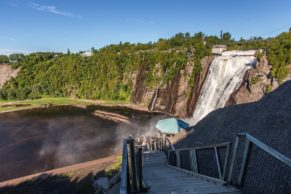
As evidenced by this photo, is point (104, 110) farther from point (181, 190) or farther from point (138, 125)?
point (181, 190)

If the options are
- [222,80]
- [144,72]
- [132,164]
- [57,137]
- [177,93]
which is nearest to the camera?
[132,164]

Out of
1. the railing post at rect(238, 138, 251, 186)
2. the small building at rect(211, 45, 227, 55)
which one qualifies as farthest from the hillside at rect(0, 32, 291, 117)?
the railing post at rect(238, 138, 251, 186)

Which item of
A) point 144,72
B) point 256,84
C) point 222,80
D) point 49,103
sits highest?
point 144,72

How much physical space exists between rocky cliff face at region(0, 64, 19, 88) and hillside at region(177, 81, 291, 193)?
59403mm

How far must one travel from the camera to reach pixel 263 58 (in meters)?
27.5

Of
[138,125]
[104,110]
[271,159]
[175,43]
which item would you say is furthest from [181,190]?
[175,43]

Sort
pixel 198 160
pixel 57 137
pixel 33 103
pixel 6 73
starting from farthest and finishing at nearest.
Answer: pixel 6 73, pixel 33 103, pixel 57 137, pixel 198 160

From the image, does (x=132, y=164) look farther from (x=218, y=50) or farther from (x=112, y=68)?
(x=112, y=68)

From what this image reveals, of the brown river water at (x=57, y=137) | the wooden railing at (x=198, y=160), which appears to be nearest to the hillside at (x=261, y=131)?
the wooden railing at (x=198, y=160)

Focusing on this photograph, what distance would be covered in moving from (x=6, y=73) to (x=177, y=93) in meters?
48.4

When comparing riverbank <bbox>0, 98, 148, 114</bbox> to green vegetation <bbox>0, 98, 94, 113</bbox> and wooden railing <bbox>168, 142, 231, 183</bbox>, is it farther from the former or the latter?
wooden railing <bbox>168, 142, 231, 183</bbox>

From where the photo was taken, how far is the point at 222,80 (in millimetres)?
31016

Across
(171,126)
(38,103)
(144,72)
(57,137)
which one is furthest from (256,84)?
(38,103)

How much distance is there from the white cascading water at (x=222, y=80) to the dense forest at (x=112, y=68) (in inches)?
168
